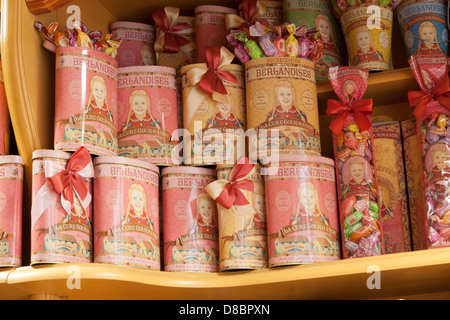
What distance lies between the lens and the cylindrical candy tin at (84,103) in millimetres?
1655

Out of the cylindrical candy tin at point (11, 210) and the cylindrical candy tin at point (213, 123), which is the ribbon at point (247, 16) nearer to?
the cylindrical candy tin at point (213, 123)

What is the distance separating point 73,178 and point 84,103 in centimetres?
18

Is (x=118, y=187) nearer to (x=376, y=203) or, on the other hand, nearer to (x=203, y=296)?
(x=203, y=296)

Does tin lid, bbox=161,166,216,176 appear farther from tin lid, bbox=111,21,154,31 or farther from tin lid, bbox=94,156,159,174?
tin lid, bbox=111,21,154,31

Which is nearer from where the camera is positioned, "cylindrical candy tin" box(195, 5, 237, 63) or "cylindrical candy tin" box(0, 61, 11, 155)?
"cylindrical candy tin" box(0, 61, 11, 155)

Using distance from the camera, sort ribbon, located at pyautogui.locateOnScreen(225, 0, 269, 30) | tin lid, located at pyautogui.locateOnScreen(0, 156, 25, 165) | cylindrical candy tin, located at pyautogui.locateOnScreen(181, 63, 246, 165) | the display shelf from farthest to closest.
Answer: ribbon, located at pyautogui.locateOnScreen(225, 0, 269, 30)
cylindrical candy tin, located at pyautogui.locateOnScreen(181, 63, 246, 165)
tin lid, located at pyautogui.locateOnScreen(0, 156, 25, 165)
the display shelf

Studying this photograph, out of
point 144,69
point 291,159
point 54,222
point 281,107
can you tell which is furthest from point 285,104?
point 54,222

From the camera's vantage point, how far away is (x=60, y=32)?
1.72m

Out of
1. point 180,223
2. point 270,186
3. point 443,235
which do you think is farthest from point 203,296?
point 443,235

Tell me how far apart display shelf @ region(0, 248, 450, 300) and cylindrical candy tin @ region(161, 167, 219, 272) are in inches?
1.8

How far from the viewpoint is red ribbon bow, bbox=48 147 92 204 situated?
159cm

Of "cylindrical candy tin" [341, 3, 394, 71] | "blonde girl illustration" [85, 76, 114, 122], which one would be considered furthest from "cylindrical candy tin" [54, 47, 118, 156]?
"cylindrical candy tin" [341, 3, 394, 71]

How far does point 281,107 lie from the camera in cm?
173

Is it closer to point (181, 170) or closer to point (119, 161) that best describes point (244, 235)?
point (181, 170)
